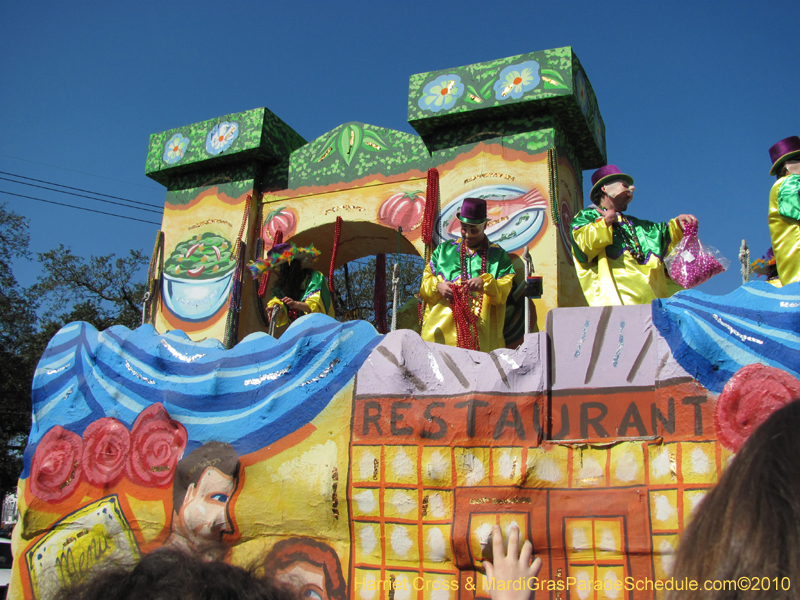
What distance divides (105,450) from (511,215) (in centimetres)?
396

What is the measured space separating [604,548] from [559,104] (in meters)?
4.46

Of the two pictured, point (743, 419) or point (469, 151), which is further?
point (469, 151)

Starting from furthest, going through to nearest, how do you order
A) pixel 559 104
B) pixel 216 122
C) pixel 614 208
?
1. pixel 216 122
2. pixel 559 104
3. pixel 614 208

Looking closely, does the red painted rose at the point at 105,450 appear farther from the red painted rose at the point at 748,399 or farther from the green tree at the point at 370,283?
the green tree at the point at 370,283

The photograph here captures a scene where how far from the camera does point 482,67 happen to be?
21.4 feet

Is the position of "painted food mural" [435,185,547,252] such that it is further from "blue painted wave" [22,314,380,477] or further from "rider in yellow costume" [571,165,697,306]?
"blue painted wave" [22,314,380,477]

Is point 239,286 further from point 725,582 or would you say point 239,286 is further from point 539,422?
point 725,582

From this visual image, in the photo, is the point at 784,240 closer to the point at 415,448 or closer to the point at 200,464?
the point at 415,448

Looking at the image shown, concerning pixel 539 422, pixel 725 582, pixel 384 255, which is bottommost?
pixel 725 582

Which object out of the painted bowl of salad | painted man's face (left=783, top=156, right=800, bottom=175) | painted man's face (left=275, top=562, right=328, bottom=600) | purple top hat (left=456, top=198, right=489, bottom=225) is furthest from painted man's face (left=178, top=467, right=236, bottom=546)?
the painted bowl of salad

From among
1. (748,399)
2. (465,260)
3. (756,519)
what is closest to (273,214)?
(465,260)

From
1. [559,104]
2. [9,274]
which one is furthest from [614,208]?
[9,274]

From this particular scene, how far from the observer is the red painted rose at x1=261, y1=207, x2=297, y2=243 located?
7504mm

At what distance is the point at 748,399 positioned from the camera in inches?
110
